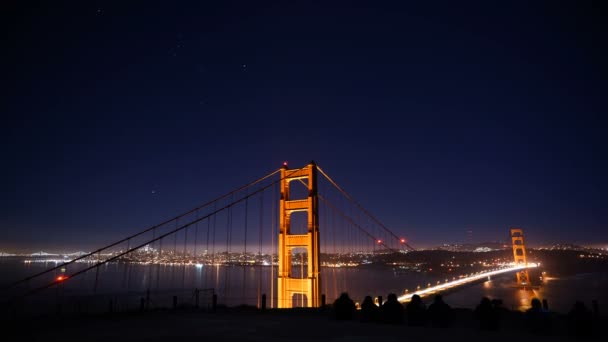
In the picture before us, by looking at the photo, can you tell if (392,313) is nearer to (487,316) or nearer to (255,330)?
(487,316)

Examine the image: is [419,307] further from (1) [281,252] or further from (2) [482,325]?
(1) [281,252]

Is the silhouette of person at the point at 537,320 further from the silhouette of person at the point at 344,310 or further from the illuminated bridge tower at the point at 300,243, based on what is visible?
the illuminated bridge tower at the point at 300,243

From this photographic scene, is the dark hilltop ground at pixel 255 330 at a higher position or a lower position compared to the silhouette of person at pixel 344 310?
lower

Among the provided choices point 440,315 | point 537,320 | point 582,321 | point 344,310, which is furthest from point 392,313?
point 582,321

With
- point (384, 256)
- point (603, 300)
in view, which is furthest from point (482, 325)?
point (384, 256)

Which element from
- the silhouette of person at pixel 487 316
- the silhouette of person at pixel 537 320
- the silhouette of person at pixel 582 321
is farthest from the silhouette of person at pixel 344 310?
the silhouette of person at pixel 582 321

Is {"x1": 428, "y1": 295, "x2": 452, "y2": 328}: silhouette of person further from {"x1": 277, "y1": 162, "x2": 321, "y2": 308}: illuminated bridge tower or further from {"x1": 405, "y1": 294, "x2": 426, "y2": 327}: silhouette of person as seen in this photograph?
{"x1": 277, "y1": 162, "x2": 321, "y2": 308}: illuminated bridge tower
